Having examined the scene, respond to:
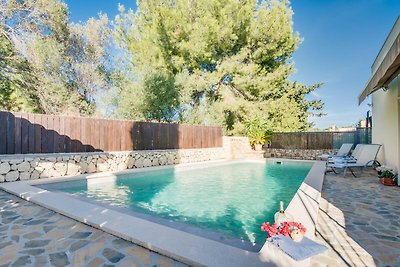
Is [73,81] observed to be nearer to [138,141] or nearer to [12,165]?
[138,141]

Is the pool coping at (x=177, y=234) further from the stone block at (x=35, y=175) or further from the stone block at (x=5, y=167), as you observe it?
the stone block at (x=35, y=175)

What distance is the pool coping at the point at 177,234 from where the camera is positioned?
8.56ft

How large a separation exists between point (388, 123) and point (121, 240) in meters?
9.29

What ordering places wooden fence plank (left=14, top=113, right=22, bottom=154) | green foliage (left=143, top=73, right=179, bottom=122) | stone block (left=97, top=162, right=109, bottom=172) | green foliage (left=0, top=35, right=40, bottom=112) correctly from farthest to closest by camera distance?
1. green foliage (left=143, top=73, right=179, bottom=122)
2. green foliage (left=0, top=35, right=40, bottom=112)
3. stone block (left=97, top=162, right=109, bottom=172)
4. wooden fence plank (left=14, top=113, right=22, bottom=154)

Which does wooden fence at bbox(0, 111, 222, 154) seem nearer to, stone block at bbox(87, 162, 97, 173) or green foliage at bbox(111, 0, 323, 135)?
stone block at bbox(87, 162, 97, 173)

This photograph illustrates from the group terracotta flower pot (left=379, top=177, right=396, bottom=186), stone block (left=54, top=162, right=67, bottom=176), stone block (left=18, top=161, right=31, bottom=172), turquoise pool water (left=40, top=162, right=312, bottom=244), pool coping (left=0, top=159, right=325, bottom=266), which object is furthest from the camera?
stone block (left=54, top=162, right=67, bottom=176)

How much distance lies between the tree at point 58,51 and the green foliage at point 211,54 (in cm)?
209

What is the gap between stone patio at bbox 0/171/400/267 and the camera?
275cm

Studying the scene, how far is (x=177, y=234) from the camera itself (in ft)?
10.8

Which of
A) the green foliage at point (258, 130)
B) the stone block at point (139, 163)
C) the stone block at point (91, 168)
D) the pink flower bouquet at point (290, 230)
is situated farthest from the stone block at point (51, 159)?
the green foliage at point (258, 130)

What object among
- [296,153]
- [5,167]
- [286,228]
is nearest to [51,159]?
[5,167]

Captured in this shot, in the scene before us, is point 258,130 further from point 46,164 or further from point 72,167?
point 46,164

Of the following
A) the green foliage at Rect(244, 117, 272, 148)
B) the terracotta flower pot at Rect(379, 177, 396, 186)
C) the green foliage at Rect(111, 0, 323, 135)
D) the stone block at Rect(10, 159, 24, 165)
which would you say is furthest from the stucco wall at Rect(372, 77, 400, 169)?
the stone block at Rect(10, 159, 24, 165)

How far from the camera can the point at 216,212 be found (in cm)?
560
